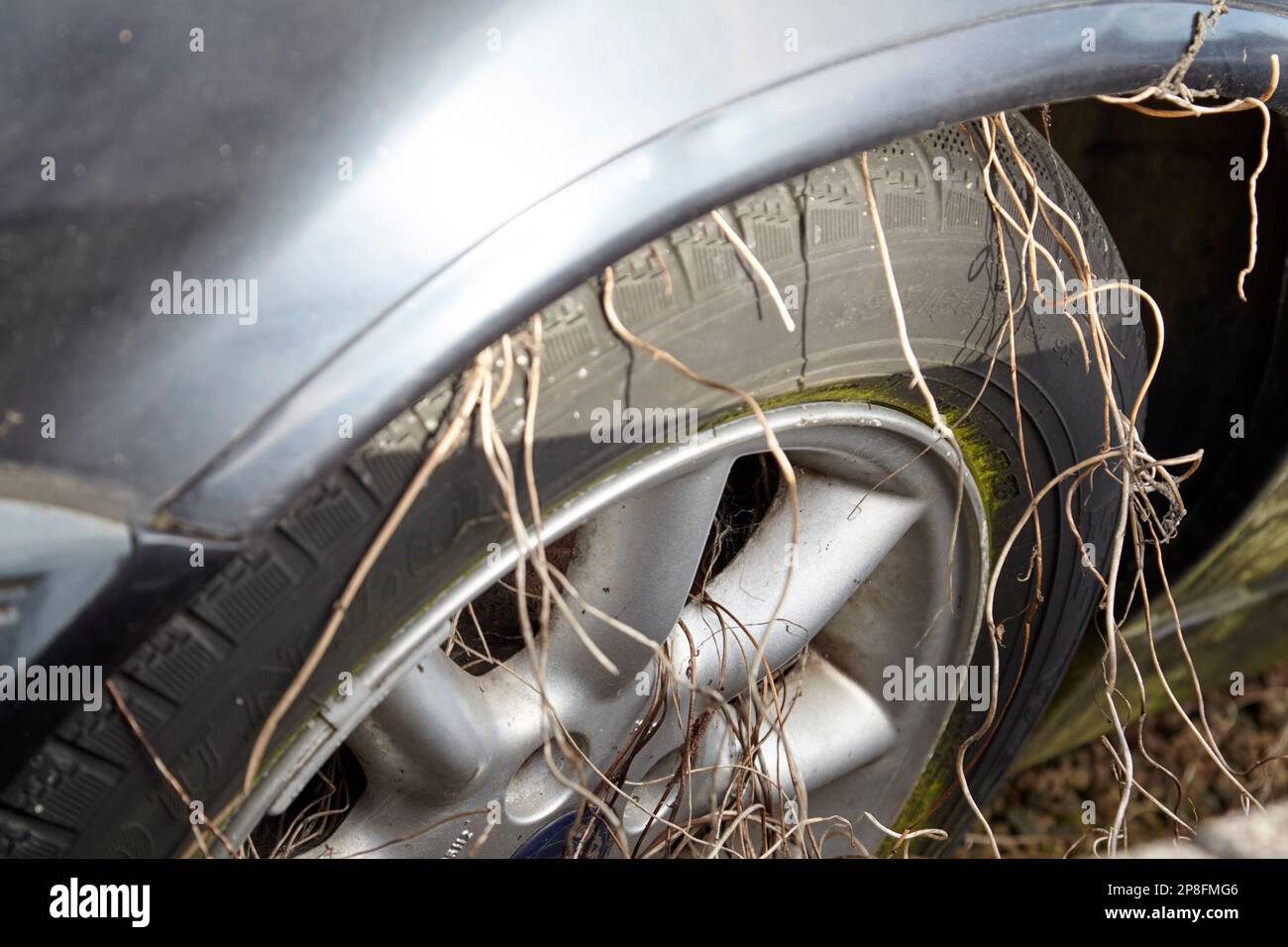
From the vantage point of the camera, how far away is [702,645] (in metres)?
1.33

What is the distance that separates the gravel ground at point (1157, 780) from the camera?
82.0 inches

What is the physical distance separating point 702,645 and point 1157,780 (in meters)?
1.26

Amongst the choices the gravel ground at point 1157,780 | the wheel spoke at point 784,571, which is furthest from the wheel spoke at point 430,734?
the gravel ground at point 1157,780

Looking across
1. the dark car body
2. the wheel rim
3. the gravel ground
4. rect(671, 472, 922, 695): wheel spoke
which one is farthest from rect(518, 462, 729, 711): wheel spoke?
the gravel ground

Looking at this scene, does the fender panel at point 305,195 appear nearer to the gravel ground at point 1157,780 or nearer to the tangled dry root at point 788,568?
the tangled dry root at point 788,568

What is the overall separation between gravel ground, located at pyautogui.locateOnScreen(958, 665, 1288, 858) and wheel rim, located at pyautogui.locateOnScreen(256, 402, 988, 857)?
65 centimetres

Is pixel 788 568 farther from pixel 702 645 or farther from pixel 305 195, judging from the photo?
pixel 305 195

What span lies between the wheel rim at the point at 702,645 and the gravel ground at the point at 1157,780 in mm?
649

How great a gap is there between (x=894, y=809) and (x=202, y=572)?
1.07 m

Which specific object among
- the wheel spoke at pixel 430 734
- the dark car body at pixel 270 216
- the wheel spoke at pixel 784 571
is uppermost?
the dark car body at pixel 270 216

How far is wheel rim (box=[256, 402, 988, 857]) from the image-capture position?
110cm

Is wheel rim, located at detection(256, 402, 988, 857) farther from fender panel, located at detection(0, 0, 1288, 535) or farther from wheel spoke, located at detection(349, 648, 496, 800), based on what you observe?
fender panel, located at detection(0, 0, 1288, 535)

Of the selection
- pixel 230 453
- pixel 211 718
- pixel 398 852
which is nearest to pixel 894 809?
pixel 398 852

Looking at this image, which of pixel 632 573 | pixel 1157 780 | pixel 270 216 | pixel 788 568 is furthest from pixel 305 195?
pixel 1157 780
